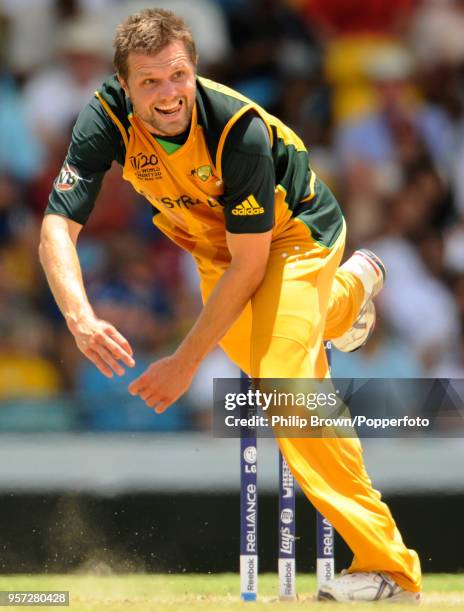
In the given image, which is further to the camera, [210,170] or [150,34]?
[210,170]

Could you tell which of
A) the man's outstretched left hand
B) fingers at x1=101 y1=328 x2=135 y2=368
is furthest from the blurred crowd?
fingers at x1=101 y1=328 x2=135 y2=368

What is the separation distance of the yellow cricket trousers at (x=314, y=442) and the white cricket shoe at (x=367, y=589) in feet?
0.09

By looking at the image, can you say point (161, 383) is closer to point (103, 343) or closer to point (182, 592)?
point (103, 343)

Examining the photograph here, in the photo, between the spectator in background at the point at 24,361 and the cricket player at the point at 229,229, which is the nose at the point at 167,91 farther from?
the spectator in background at the point at 24,361

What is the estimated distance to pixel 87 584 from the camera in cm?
520

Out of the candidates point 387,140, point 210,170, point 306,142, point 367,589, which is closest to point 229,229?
point 210,170

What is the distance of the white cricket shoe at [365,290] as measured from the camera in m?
5.41

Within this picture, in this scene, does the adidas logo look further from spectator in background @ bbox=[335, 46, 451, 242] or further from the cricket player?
spectator in background @ bbox=[335, 46, 451, 242]

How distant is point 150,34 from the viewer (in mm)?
4254

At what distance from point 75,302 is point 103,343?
0.73ft

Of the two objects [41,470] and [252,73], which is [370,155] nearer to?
[252,73]

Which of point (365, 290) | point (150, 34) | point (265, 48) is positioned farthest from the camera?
point (265, 48)

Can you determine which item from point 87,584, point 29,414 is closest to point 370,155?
point 29,414

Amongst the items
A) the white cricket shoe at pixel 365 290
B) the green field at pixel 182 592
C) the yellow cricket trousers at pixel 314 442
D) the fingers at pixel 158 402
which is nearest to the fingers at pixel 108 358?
the fingers at pixel 158 402
